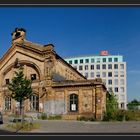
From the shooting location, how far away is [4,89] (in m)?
44.8

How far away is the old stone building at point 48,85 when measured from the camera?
121 ft

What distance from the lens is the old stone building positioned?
121 feet

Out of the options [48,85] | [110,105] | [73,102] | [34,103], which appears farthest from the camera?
[110,105]

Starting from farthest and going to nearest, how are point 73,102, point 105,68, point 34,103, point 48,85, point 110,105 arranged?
point 105,68
point 110,105
point 34,103
point 48,85
point 73,102

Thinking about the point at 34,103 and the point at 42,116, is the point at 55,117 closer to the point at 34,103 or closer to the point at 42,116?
the point at 42,116

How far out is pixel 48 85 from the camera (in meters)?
39.7

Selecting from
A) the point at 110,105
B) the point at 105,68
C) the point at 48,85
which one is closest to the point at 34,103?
the point at 48,85

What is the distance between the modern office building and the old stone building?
13.4 m

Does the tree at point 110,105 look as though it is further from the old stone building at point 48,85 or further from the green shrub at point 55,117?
the green shrub at point 55,117

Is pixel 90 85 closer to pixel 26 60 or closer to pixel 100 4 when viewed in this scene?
pixel 26 60

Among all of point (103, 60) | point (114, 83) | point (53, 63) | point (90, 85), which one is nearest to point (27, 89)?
point (90, 85)

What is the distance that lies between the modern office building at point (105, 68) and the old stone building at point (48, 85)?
13443 mm

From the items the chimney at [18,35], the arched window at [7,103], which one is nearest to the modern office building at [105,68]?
Result: the chimney at [18,35]

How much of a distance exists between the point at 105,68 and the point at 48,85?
1219 inches
